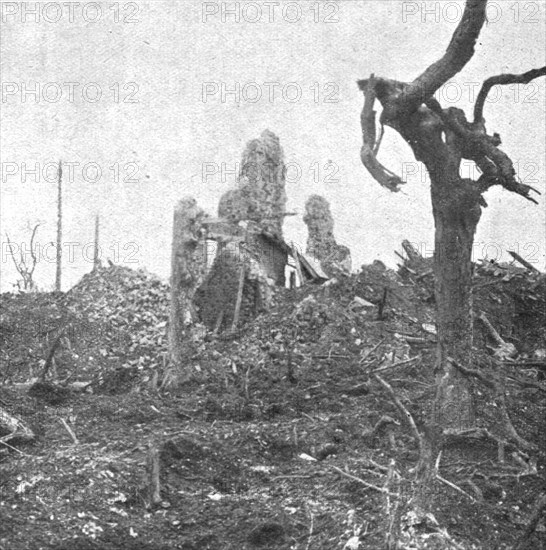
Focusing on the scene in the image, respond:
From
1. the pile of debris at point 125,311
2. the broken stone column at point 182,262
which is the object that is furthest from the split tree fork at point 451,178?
the pile of debris at point 125,311

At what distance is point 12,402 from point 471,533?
19.1ft

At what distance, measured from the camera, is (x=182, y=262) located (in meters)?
11.6

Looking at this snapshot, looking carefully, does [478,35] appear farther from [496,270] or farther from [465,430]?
[496,270]

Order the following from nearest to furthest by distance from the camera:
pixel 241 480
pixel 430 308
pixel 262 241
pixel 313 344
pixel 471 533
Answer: pixel 471 533
pixel 241 480
pixel 313 344
pixel 430 308
pixel 262 241

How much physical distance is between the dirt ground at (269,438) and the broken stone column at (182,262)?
71cm

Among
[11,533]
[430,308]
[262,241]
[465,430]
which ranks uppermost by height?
[262,241]

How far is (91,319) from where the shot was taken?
54.1ft

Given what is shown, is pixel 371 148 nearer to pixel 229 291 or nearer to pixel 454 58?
pixel 454 58

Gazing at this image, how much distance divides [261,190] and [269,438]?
37.0ft

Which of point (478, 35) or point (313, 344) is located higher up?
point (478, 35)

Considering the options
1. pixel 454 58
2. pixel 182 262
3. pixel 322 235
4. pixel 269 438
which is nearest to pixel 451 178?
pixel 454 58

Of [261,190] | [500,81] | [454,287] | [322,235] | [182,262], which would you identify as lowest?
[454,287]

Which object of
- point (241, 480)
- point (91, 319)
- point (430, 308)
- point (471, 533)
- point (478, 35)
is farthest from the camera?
point (91, 319)

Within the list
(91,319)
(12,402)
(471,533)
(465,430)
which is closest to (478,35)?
(465,430)
